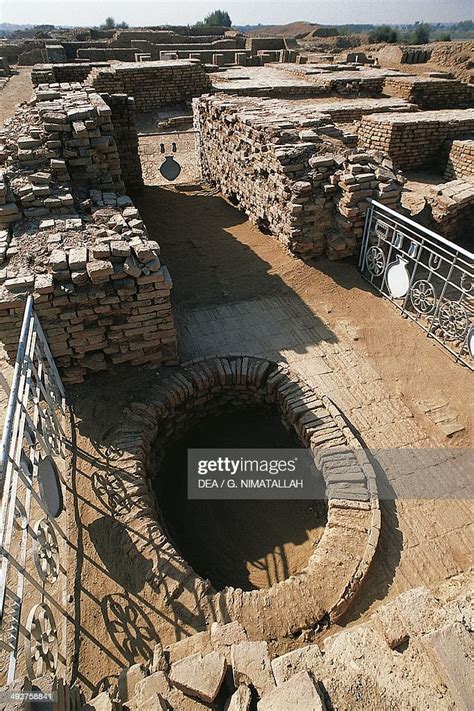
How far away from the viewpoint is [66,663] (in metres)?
2.93

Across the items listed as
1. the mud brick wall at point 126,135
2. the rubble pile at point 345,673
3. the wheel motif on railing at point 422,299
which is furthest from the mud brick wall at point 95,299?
the mud brick wall at point 126,135

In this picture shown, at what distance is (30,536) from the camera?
337 centimetres

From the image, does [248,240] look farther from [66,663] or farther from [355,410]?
[66,663]

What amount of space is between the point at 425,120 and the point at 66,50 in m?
20.2

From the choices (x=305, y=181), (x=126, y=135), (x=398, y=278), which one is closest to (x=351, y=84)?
(x=126, y=135)

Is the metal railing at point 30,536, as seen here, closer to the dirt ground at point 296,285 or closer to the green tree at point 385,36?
the dirt ground at point 296,285

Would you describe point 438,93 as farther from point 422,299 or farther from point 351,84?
point 422,299

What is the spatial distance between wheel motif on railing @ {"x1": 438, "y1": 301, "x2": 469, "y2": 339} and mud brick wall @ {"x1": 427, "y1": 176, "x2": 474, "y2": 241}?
236 centimetres

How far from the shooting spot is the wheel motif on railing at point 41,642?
2.53 m

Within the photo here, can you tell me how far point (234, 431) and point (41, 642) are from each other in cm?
318

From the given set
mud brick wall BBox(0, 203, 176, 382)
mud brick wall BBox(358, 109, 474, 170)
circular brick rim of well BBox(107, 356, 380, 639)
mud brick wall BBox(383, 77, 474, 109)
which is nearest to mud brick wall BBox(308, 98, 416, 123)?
mud brick wall BBox(358, 109, 474, 170)

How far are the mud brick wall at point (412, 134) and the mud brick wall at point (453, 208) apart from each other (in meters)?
3.07

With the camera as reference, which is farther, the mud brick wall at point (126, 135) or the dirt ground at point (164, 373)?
the mud brick wall at point (126, 135)

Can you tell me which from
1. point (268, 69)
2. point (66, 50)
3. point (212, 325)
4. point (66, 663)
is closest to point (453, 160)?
point (212, 325)
